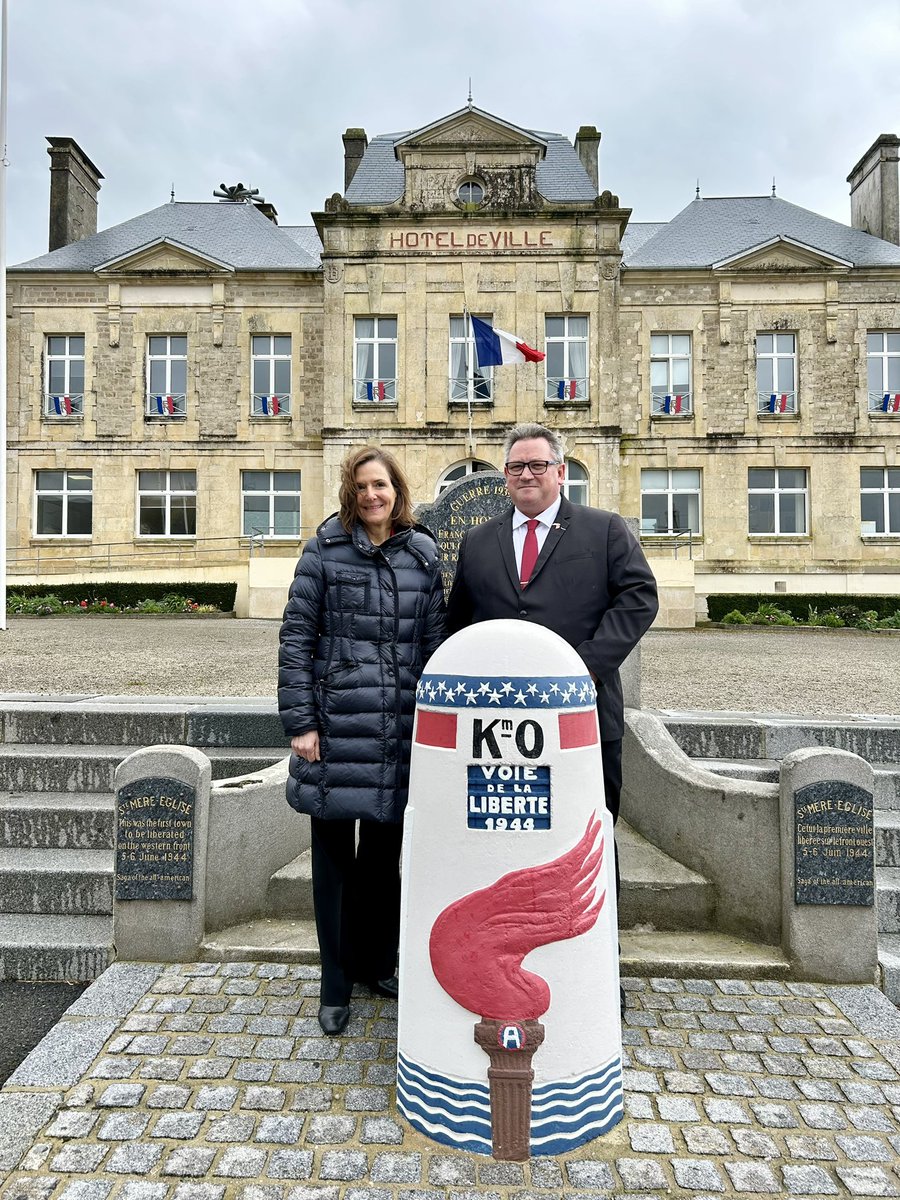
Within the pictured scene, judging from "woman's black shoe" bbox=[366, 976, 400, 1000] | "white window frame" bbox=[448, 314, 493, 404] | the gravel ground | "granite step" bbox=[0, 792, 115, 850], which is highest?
"white window frame" bbox=[448, 314, 493, 404]

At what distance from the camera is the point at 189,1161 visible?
2502 mm

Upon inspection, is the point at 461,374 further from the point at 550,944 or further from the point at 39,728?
the point at 550,944

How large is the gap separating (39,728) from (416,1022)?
3.95m

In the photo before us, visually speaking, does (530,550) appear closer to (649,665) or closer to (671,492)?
(649,665)

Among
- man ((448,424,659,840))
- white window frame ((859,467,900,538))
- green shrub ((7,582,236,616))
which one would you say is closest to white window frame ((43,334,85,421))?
green shrub ((7,582,236,616))

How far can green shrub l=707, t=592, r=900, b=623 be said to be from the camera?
19.0 m

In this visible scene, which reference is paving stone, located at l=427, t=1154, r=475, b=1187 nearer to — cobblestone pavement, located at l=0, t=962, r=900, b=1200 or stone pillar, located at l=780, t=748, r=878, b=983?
cobblestone pavement, located at l=0, t=962, r=900, b=1200

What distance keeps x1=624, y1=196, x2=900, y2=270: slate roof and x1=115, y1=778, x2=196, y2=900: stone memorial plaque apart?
22.9 m

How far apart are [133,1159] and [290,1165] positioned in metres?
0.48

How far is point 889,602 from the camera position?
62.1 ft

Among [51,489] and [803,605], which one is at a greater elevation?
[51,489]

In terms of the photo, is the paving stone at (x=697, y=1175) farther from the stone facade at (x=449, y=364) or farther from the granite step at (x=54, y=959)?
the stone facade at (x=449, y=364)

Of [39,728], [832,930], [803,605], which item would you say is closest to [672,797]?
Answer: [832,930]

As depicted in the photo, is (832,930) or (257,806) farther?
(257,806)
